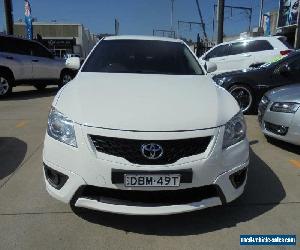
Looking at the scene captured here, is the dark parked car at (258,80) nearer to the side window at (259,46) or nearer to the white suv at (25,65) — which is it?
the side window at (259,46)

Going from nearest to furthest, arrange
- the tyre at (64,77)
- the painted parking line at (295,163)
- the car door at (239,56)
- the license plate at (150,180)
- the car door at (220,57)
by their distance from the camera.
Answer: the license plate at (150,180), the painted parking line at (295,163), the car door at (239,56), the car door at (220,57), the tyre at (64,77)

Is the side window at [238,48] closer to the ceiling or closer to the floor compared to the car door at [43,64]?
closer to the ceiling

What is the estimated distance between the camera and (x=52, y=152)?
3.30m

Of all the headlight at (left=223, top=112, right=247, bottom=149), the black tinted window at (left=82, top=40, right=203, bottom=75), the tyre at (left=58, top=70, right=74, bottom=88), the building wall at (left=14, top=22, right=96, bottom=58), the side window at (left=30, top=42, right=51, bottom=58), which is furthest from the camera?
the building wall at (left=14, top=22, right=96, bottom=58)

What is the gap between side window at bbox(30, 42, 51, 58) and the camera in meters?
13.2

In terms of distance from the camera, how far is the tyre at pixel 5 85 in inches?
464

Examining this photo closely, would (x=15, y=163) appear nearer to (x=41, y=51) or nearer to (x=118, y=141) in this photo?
(x=118, y=141)

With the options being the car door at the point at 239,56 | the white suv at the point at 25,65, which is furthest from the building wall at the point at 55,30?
the car door at the point at 239,56

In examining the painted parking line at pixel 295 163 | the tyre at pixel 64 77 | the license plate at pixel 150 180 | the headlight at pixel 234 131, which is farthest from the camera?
the tyre at pixel 64 77

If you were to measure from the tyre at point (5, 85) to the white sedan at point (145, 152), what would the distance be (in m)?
8.86

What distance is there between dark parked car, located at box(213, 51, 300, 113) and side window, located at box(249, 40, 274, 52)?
12.4ft

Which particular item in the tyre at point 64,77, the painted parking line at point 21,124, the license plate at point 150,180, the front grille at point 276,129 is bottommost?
the tyre at point 64,77

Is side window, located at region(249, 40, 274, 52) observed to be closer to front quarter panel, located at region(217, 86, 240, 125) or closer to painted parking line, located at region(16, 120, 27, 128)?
painted parking line, located at region(16, 120, 27, 128)

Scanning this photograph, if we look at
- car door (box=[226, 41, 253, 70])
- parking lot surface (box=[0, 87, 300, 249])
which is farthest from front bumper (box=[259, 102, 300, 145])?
car door (box=[226, 41, 253, 70])
